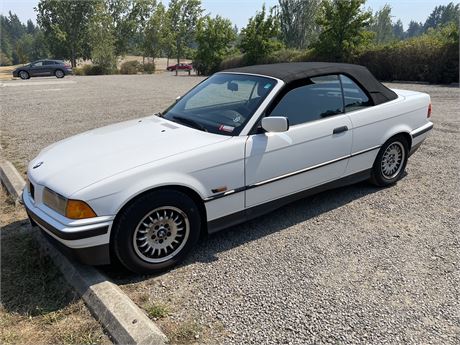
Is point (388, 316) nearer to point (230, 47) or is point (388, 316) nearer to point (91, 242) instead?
point (91, 242)

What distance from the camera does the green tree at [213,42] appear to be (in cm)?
3741

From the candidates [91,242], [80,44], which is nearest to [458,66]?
[91,242]

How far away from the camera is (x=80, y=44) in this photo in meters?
65.3

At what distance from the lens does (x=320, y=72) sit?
399 cm

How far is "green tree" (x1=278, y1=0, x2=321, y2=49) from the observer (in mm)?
57406

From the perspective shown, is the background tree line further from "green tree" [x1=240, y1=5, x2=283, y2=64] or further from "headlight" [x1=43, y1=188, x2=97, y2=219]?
"headlight" [x1=43, y1=188, x2=97, y2=219]

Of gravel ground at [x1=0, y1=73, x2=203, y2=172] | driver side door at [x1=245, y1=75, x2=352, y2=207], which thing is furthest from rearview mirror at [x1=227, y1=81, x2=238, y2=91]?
gravel ground at [x1=0, y1=73, x2=203, y2=172]

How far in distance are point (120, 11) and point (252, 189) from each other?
7410 centimetres

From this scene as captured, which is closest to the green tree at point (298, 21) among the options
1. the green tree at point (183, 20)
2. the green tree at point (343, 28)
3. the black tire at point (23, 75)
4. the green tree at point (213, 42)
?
the green tree at point (183, 20)

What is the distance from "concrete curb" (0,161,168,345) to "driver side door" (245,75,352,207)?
139 cm

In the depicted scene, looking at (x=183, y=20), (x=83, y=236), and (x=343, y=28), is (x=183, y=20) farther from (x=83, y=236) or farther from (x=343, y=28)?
(x=83, y=236)

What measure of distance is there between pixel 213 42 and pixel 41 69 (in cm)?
1614

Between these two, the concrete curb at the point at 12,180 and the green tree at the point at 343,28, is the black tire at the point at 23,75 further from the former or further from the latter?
the concrete curb at the point at 12,180

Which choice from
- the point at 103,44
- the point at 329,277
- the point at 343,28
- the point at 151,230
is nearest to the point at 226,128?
the point at 151,230
